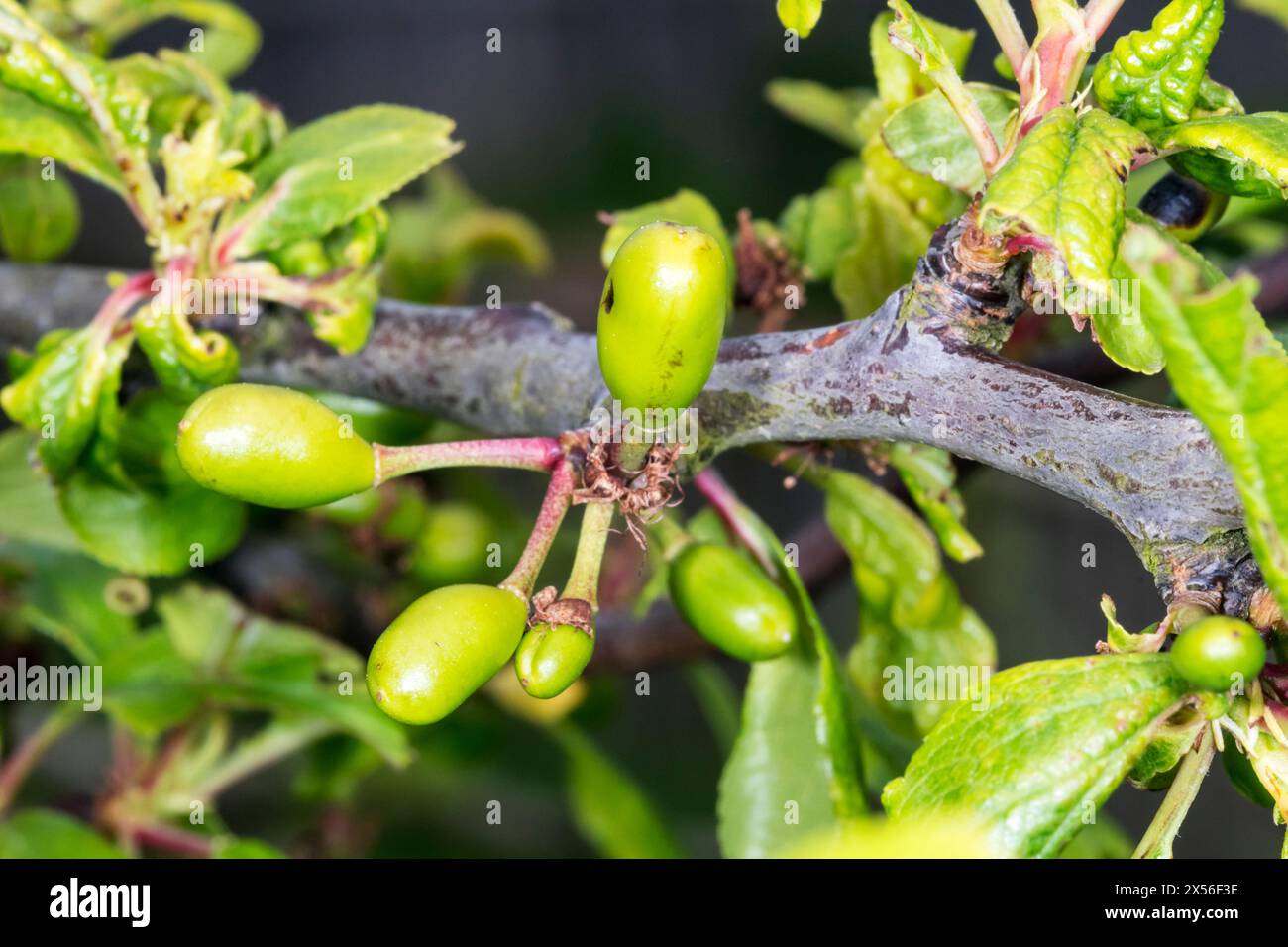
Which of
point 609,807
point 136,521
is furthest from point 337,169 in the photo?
point 609,807

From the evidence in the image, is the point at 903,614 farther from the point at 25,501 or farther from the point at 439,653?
the point at 25,501

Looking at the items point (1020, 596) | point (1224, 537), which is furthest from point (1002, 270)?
point (1020, 596)

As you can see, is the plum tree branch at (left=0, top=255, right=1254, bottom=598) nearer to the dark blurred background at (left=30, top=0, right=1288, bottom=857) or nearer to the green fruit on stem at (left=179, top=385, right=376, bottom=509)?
the green fruit on stem at (left=179, top=385, right=376, bottom=509)

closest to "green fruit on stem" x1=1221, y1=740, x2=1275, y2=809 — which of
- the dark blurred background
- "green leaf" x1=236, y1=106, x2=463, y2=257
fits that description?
"green leaf" x1=236, y1=106, x2=463, y2=257

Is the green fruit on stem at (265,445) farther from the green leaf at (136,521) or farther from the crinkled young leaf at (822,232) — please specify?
the crinkled young leaf at (822,232)

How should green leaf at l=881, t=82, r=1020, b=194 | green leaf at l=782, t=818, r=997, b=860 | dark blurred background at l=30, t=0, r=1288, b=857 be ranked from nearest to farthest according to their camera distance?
green leaf at l=782, t=818, r=997, b=860
green leaf at l=881, t=82, r=1020, b=194
dark blurred background at l=30, t=0, r=1288, b=857

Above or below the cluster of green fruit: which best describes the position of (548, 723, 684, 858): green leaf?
below
